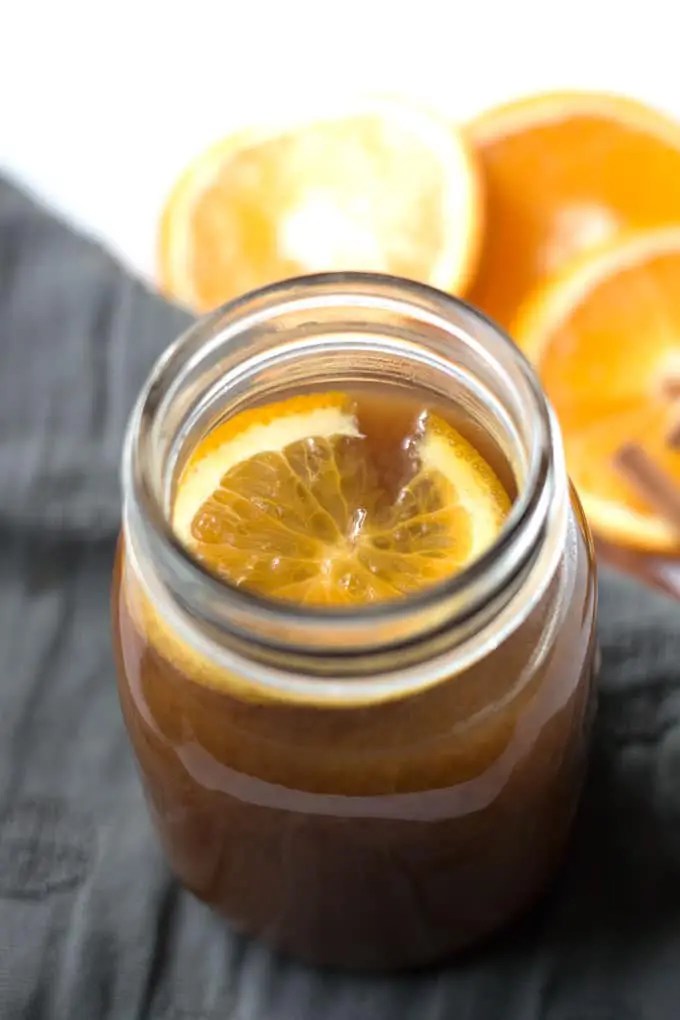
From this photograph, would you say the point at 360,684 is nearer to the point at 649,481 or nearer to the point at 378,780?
the point at 378,780

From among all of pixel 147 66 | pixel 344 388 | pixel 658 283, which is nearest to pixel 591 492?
pixel 658 283

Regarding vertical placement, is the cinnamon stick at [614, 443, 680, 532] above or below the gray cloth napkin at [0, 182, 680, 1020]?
above

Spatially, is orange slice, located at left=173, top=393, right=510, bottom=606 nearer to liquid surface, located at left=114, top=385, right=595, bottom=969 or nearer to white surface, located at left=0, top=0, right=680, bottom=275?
liquid surface, located at left=114, top=385, right=595, bottom=969

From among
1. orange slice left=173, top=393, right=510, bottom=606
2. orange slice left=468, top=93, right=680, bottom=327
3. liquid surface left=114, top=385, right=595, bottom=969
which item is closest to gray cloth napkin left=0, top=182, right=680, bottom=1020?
liquid surface left=114, top=385, right=595, bottom=969

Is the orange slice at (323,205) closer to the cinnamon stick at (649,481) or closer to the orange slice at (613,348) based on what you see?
the orange slice at (613,348)

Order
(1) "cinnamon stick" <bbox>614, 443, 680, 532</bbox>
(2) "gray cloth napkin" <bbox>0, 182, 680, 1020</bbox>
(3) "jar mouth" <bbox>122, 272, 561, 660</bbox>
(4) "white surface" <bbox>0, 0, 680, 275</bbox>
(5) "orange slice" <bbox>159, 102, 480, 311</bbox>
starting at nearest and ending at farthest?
1. (3) "jar mouth" <bbox>122, 272, 561, 660</bbox>
2. (2) "gray cloth napkin" <bbox>0, 182, 680, 1020</bbox>
3. (1) "cinnamon stick" <bbox>614, 443, 680, 532</bbox>
4. (5) "orange slice" <bbox>159, 102, 480, 311</bbox>
5. (4) "white surface" <bbox>0, 0, 680, 275</bbox>

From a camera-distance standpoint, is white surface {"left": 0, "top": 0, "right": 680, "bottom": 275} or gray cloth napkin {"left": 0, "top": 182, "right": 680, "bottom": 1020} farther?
white surface {"left": 0, "top": 0, "right": 680, "bottom": 275}

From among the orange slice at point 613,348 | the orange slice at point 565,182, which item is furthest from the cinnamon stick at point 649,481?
the orange slice at point 565,182
